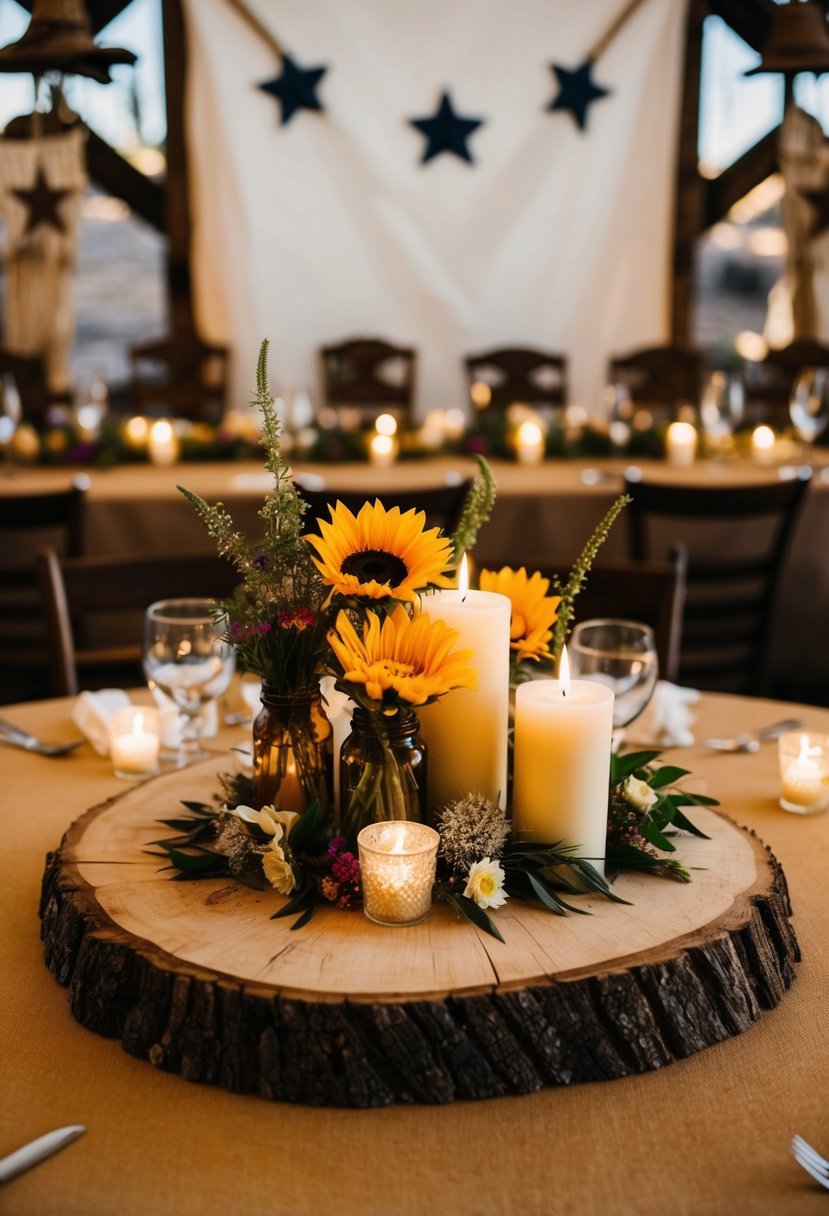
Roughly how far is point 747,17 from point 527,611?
5.34 m

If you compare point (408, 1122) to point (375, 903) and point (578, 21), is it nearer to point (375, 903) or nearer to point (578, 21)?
point (375, 903)

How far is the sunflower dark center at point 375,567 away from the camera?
2.85 feet

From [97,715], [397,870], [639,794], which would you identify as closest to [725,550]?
[97,715]

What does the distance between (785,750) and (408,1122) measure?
646 millimetres

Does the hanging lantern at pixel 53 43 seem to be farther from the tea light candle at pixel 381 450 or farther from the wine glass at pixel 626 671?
the wine glass at pixel 626 671

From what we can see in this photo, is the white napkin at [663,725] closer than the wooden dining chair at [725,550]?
Yes

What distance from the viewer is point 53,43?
219 centimetres

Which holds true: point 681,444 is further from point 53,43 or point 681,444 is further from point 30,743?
point 30,743

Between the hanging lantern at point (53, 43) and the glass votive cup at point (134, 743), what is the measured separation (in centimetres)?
145

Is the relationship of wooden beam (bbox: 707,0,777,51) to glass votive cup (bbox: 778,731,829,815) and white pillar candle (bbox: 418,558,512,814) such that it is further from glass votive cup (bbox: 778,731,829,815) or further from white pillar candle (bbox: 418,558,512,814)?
white pillar candle (bbox: 418,558,512,814)

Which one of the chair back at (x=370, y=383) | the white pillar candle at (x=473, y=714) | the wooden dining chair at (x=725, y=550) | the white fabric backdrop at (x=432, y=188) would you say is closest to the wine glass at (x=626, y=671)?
the white pillar candle at (x=473, y=714)

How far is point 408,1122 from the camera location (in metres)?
0.75

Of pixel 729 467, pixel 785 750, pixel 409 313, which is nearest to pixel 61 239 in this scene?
pixel 409 313

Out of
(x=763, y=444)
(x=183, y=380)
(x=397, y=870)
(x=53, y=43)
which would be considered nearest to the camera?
(x=397, y=870)
